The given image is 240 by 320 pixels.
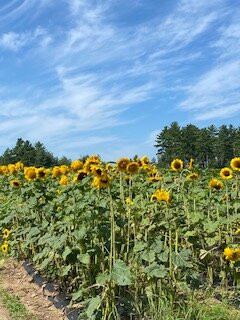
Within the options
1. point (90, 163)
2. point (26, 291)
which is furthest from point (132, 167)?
point (26, 291)

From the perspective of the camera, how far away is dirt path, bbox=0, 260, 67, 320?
4355 mm

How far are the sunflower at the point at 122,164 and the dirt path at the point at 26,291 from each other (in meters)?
1.35

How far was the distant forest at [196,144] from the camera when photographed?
261ft

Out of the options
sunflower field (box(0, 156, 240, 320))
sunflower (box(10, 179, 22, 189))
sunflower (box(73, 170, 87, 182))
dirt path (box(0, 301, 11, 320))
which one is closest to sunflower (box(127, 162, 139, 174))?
sunflower field (box(0, 156, 240, 320))

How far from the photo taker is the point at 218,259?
4.80m

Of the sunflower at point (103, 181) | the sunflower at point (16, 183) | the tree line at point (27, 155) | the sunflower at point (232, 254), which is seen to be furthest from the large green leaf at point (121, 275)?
the tree line at point (27, 155)

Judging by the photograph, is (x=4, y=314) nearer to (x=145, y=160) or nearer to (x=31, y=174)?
(x=31, y=174)

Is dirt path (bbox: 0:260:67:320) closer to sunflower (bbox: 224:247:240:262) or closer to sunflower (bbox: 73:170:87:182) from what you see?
sunflower (bbox: 73:170:87:182)

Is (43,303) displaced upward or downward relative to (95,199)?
downward

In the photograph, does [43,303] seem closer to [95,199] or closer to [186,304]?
[95,199]

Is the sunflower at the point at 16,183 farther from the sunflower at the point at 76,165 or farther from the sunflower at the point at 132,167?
the sunflower at the point at 132,167

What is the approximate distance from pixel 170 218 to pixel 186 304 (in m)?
0.90

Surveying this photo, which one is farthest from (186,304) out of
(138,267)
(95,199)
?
(95,199)

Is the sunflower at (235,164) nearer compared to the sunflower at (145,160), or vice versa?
the sunflower at (235,164)
